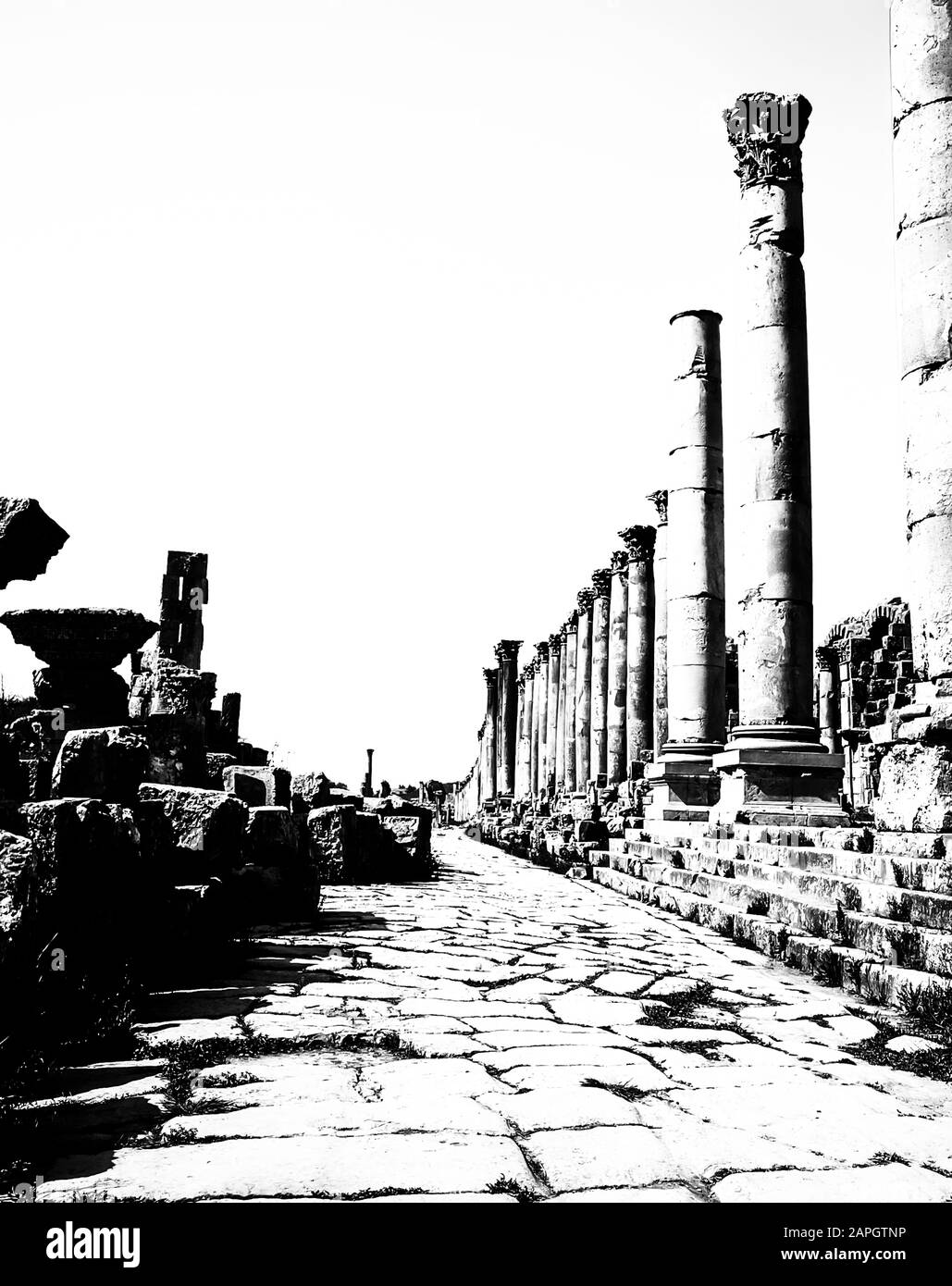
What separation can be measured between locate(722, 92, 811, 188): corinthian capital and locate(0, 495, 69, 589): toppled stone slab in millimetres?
9660

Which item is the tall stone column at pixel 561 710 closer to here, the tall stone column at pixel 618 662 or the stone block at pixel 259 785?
the tall stone column at pixel 618 662

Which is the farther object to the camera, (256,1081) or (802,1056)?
(802,1056)

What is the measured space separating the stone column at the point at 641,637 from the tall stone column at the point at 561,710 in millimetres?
8888

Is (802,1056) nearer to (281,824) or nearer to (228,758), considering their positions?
(281,824)

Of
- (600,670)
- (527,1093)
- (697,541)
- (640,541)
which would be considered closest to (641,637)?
(640,541)

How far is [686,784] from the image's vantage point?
13531 mm

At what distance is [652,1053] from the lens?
150 inches

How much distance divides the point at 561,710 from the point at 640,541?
A: 11.8m

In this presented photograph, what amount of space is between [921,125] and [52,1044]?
8.15m

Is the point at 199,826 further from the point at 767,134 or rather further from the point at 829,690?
the point at 829,690

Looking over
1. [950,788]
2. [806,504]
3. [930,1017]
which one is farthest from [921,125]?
[930,1017]

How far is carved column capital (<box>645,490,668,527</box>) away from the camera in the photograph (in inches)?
781

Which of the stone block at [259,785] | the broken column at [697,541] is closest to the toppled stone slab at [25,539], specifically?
the stone block at [259,785]

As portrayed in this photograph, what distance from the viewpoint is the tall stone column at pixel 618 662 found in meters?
23.8
